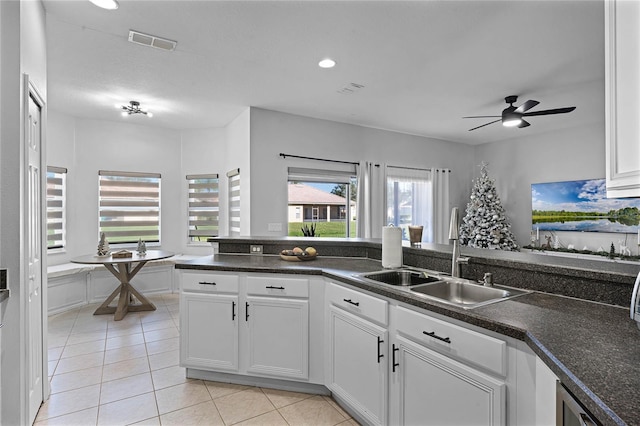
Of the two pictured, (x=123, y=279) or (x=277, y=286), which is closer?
(x=277, y=286)

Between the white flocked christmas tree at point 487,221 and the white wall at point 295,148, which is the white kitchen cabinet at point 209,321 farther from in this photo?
the white flocked christmas tree at point 487,221

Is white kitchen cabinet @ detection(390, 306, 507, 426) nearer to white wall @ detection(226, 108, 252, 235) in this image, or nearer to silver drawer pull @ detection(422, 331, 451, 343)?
silver drawer pull @ detection(422, 331, 451, 343)

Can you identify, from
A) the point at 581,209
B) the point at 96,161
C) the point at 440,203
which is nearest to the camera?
the point at 96,161

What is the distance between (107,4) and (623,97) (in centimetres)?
290

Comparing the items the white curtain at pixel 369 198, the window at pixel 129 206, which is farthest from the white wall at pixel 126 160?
the white curtain at pixel 369 198

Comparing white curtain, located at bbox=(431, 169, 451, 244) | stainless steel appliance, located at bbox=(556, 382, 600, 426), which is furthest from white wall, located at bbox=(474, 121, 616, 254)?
stainless steel appliance, located at bbox=(556, 382, 600, 426)

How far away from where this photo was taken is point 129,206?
5.55m

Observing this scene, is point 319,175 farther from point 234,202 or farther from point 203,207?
point 203,207

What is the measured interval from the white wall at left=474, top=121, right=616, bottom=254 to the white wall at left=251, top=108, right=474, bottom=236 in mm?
1566

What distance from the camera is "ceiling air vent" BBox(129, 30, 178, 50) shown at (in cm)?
272

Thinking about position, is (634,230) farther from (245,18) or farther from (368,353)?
(245,18)

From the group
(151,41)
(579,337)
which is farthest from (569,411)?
(151,41)

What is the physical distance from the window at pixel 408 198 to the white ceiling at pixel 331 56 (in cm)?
130

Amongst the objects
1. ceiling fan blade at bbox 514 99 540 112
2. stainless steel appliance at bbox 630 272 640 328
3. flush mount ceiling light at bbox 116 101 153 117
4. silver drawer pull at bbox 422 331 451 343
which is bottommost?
silver drawer pull at bbox 422 331 451 343
